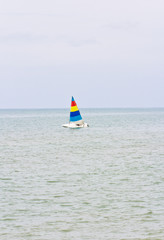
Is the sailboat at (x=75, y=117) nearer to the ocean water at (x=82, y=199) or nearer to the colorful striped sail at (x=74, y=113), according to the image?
the colorful striped sail at (x=74, y=113)

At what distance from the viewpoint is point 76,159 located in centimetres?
3391

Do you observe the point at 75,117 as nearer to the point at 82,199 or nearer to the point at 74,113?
the point at 74,113

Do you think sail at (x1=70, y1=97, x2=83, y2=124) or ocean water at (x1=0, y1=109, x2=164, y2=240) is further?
sail at (x1=70, y1=97, x2=83, y2=124)

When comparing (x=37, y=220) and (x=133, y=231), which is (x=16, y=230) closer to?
(x=37, y=220)

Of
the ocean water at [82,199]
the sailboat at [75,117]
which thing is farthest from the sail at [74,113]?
the ocean water at [82,199]

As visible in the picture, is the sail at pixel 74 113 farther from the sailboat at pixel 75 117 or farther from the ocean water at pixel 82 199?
the ocean water at pixel 82 199

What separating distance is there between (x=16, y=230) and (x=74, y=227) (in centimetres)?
197

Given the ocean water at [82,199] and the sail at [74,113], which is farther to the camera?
the sail at [74,113]

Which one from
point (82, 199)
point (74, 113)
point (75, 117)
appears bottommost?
point (82, 199)

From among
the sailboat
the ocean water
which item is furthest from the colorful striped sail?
the ocean water

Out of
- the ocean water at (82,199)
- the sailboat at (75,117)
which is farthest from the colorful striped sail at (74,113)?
the ocean water at (82,199)

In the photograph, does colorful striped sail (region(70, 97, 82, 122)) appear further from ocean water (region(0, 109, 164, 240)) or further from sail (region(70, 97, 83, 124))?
ocean water (region(0, 109, 164, 240))

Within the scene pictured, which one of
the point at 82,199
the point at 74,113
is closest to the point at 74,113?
the point at 74,113

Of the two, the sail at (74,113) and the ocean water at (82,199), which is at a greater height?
the sail at (74,113)
